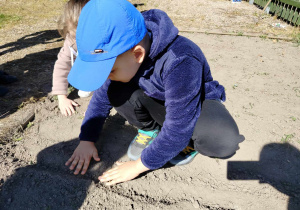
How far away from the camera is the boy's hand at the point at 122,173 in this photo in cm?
161

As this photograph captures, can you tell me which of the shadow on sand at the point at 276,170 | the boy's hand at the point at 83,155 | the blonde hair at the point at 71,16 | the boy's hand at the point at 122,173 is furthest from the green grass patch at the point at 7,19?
the shadow on sand at the point at 276,170

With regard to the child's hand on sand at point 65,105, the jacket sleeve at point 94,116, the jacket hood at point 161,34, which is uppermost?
the jacket hood at point 161,34

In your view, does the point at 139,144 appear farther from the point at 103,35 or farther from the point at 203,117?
Answer: the point at 103,35

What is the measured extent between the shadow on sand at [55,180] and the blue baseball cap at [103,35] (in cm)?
83

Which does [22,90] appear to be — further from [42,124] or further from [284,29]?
[284,29]

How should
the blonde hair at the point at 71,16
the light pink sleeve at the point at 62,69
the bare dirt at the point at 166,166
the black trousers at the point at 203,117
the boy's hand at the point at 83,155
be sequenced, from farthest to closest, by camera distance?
the light pink sleeve at the point at 62,69, the blonde hair at the point at 71,16, the boy's hand at the point at 83,155, the bare dirt at the point at 166,166, the black trousers at the point at 203,117

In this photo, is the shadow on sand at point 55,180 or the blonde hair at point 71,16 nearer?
the shadow on sand at point 55,180

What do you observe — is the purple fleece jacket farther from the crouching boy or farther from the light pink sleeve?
the light pink sleeve

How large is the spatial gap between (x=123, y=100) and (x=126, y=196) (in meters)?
0.63

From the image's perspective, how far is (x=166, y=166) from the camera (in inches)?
73.5

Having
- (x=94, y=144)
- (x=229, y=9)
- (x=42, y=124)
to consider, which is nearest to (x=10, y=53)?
(x=42, y=124)

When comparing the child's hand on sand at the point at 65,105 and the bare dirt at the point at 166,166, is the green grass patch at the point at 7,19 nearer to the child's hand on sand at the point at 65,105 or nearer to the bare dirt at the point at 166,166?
the bare dirt at the point at 166,166

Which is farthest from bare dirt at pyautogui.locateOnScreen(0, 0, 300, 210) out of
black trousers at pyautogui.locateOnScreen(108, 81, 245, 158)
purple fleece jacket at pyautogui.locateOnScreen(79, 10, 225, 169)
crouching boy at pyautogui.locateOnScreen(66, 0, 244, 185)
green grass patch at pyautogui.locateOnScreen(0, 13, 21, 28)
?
green grass patch at pyautogui.locateOnScreen(0, 13, 21, 28)

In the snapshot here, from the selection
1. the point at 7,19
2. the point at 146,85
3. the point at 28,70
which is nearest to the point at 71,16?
the point at 146,85
